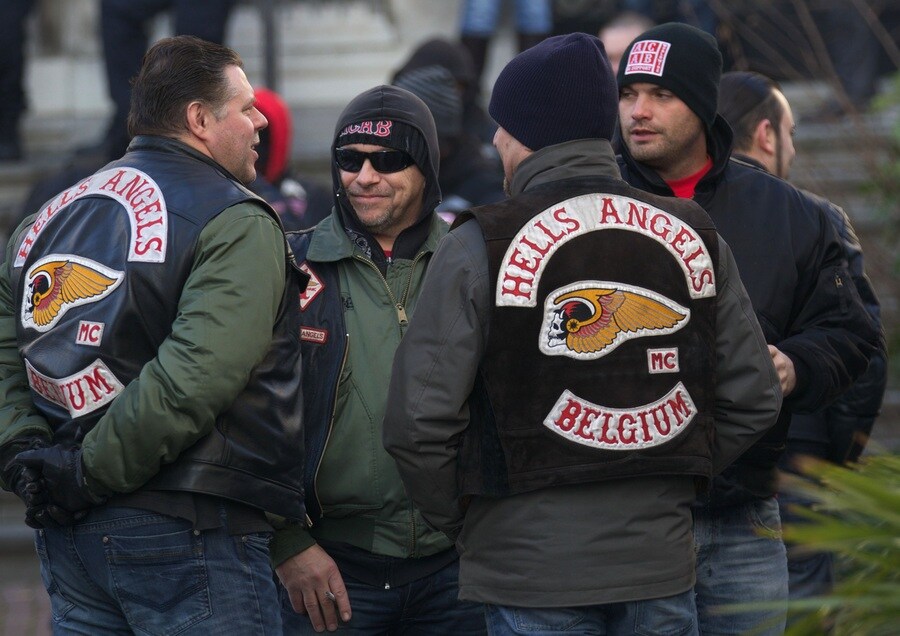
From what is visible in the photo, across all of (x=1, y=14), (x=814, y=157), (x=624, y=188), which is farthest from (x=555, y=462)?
(x=1, y=14)

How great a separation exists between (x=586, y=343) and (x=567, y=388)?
0.10m

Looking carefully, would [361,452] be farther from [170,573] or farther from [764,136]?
[764,136]

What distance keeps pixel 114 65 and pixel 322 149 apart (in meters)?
1.31

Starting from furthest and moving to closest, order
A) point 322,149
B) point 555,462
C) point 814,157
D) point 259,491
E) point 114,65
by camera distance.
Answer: point 322,149
point 114,65
point 814,157
point 259,491
point 555,462

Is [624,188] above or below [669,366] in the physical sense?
above

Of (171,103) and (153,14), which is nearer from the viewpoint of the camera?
(171,103)

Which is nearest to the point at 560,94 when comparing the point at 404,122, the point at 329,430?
the point at 404,122

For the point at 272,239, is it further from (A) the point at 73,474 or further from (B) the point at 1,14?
(B) the point at 1,14

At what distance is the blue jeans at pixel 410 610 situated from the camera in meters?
3.54

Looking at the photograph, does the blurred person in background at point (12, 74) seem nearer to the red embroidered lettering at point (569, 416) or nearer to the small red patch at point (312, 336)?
the small red patch at point (312, 336)

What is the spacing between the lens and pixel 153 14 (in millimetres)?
7906

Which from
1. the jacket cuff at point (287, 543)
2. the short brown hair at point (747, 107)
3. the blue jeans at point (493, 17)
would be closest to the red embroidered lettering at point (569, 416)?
the jacket cuff at point (287, 543)

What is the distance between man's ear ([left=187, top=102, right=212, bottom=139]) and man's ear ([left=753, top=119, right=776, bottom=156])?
1.78m

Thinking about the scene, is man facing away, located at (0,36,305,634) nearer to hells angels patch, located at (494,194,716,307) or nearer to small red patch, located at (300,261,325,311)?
small red patch, located at (300,261,325,311)
